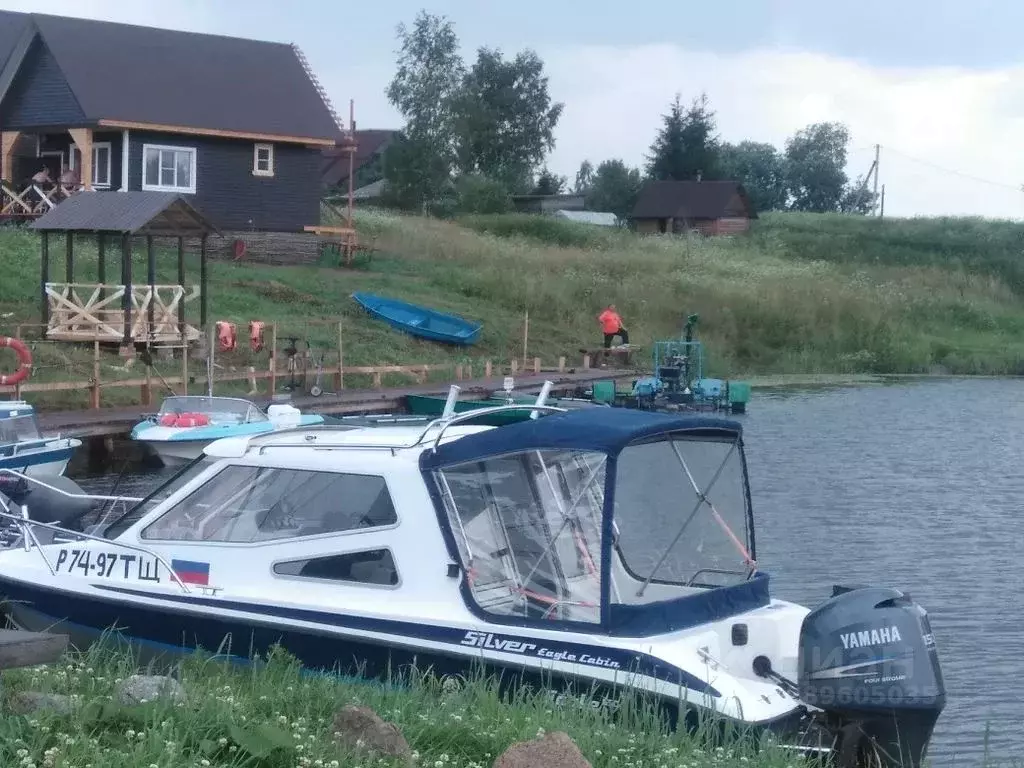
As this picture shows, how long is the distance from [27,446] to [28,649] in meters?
15.3

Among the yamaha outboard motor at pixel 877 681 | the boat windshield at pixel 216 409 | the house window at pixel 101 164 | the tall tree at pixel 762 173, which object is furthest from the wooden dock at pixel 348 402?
the tall tree at pixel 762 173

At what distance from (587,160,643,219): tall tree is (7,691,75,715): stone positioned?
292 ft

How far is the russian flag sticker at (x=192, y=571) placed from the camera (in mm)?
9734

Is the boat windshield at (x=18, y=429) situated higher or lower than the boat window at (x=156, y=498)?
lower

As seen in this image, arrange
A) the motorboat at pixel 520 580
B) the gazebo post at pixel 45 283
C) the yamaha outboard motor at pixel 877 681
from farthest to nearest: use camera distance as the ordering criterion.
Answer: the gazebo post at pixel 45 283
the motorboat at pixel 520 580
the yamaha outboard motor at pixel 877 681

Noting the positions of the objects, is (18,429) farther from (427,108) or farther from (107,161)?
(427,108)

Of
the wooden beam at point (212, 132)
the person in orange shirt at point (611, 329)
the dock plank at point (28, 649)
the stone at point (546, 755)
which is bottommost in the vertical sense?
the person in orange shirt at point (611, 329)

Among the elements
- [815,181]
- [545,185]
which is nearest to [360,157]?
[545,185]

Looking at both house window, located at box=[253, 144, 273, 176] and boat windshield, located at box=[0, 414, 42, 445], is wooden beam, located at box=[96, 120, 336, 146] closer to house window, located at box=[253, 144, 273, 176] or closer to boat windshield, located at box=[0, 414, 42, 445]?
house window, located at box=[253, 144, 273, 176]

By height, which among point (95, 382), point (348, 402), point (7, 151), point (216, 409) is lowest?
point (348, 402)

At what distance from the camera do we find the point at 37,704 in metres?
6.50

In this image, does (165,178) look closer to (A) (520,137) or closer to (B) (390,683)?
(B) (390,683)

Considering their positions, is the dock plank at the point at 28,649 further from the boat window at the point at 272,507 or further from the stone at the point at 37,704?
the boat window at the point at 272,507

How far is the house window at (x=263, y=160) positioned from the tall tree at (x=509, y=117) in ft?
128
